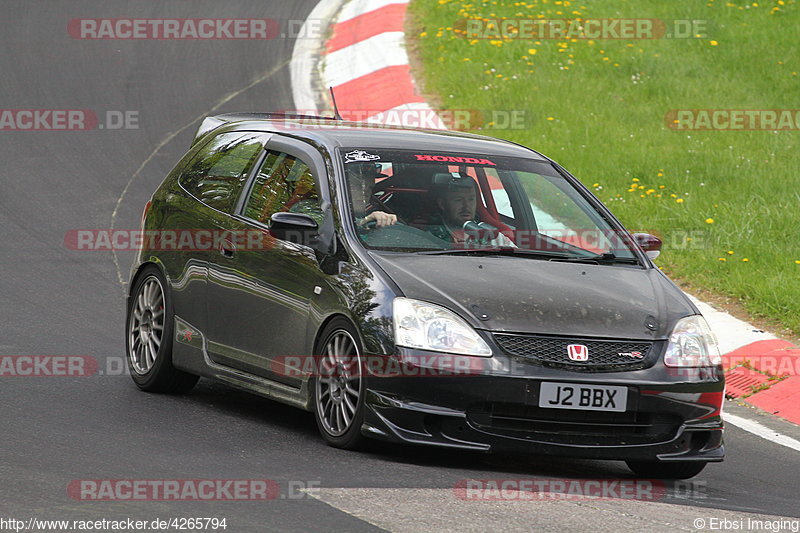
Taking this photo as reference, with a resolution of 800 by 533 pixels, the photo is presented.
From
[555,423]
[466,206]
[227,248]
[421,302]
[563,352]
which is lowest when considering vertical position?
[555,423]

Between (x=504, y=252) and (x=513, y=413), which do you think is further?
(x=504, y=252)

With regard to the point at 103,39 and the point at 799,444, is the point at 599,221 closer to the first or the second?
the point at 799,444

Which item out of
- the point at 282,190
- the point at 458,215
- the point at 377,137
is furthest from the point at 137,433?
the point at 377,137

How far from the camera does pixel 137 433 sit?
729 cm

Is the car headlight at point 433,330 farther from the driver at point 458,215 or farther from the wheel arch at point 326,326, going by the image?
the driver at point 458,215

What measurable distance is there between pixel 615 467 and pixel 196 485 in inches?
98.0

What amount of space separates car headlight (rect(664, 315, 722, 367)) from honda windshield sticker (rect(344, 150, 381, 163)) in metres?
1.94

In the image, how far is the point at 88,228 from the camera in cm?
1302

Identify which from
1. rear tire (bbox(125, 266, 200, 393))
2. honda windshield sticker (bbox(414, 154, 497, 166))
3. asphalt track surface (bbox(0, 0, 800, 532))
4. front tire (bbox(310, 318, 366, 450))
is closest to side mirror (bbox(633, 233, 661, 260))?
honda windshield sticker (bbox(414, 154, 497, 166))

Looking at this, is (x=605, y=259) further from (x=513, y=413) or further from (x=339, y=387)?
(x=339, y=387)

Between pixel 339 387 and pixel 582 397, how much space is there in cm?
124

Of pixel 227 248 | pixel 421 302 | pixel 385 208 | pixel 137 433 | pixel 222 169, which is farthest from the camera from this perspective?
pixel 222 169

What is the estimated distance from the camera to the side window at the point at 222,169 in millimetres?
8328

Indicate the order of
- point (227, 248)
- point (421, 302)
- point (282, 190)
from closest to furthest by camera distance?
point (421, 302) < point (282, 190) < point (227, 248)
